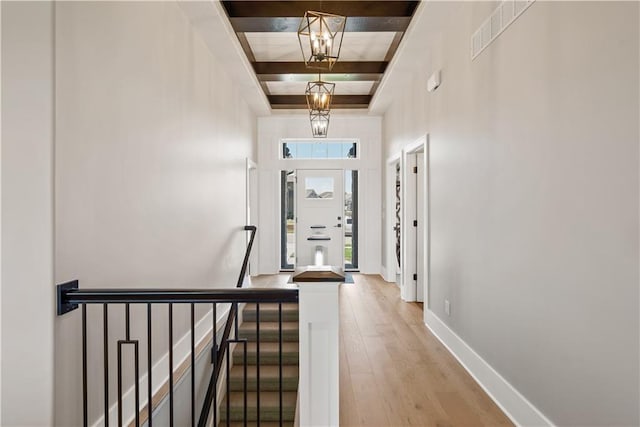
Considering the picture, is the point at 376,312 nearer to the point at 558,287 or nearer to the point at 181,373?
the point at 181,373

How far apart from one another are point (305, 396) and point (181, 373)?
1.59m

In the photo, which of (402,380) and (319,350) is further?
(402,380)

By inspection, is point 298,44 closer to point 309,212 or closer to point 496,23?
point 496,23

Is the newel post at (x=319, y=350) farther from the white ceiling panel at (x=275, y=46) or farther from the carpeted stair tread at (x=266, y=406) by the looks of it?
the white ceiling panel at (x=275, y=46)

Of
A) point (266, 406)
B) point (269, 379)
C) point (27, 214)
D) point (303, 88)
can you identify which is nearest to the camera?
point (27, 214)

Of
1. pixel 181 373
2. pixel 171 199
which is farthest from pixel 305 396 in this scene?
pixel 171 199

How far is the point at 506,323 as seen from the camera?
2373 millimetres

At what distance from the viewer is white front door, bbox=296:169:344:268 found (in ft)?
22.2

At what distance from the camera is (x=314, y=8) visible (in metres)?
3.35

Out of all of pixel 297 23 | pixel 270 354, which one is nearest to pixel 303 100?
pixel 297 23

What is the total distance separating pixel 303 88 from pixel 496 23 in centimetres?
365

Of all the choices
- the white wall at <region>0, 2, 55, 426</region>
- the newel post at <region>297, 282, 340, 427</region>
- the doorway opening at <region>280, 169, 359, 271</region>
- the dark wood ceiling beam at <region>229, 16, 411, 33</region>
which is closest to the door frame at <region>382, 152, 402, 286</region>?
the doorway opening at <region>280, 169, 359, 271</region>

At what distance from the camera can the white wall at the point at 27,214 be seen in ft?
4.77

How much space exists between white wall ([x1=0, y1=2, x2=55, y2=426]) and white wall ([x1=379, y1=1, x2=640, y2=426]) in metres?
2.36
